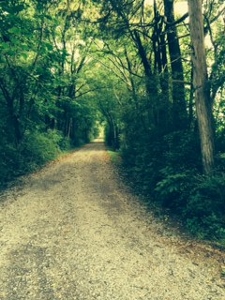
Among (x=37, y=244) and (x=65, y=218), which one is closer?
(x=37, y=244)

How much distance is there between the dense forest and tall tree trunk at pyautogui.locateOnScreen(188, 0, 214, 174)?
27 millimetres

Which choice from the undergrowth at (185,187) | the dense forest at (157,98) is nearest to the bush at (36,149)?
→ the dense forest at (157,98)

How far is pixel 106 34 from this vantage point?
12.6 meters

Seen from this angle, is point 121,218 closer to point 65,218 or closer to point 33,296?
point 65,218

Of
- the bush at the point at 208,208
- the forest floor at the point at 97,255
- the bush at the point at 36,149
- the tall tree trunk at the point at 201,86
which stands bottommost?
the forest floor at the point at 97,255

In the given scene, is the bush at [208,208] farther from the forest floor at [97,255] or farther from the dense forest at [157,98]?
the forest floor at [97,255]

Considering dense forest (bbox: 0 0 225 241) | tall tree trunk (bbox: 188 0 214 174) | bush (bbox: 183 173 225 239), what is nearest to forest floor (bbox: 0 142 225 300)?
A: bush (bbox: 183 173 225 239)

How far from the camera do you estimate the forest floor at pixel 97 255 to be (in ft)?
17.3

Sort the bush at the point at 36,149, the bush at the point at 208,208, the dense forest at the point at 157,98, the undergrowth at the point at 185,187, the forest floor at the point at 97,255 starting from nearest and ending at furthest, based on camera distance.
→ the forest floor at the point at 97,255, the bush at the point at 208,208, the undergrowth at the point at 185,187, the dense forest at the point at 157,98, the bush at the point at 36,149

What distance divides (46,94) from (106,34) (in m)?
3.82

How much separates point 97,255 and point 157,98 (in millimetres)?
6748

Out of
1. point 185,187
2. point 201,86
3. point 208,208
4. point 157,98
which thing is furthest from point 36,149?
point 208,208

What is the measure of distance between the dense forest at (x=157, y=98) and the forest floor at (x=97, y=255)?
1.19 meters

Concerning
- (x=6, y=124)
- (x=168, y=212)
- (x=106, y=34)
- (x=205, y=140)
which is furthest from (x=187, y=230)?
(x=6, y=124)
